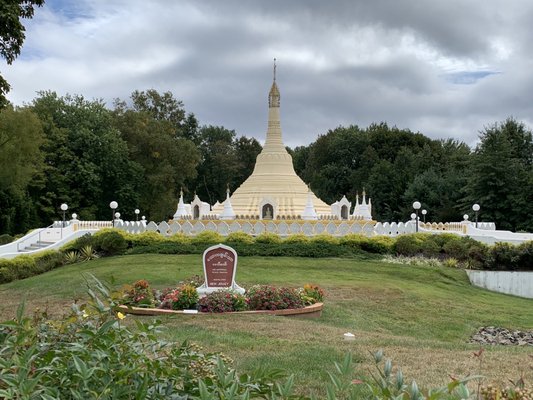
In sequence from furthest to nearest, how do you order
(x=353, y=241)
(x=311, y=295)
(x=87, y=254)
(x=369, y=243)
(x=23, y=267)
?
1. (x=353, y=241)
2. (x=369, y=243)
3. (x=87, y=254)
4. (x=23, y=267)
5. (x=311, y=295)

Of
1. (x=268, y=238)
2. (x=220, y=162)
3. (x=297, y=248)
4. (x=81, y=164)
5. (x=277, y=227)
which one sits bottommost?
(x=297, y=248)

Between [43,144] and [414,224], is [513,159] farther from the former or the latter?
[43,144]

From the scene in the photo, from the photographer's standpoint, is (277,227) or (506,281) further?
(277,227)

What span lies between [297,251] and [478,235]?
10297mm

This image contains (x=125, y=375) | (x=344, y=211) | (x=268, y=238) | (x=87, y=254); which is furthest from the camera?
(x=344, y=211)

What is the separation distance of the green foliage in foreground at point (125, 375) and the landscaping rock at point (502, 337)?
9.51 m

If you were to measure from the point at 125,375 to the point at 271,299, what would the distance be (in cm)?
985

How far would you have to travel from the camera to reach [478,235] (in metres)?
31.0

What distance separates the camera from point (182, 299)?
13.3m

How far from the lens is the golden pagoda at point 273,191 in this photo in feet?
117

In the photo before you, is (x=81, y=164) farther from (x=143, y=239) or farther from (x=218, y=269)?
(x=218, y=269)

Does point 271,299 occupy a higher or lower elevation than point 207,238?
lower

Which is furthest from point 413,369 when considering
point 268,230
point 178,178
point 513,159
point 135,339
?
point 178,178

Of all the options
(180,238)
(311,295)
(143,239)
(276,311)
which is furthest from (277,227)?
(276,311)
